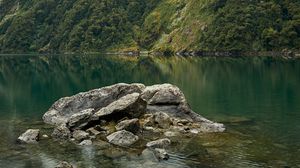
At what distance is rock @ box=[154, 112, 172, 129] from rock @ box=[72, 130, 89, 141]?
34.8 feet

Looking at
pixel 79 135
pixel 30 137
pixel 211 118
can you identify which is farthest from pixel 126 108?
pixel 211 118

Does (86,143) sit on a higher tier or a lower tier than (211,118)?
higher

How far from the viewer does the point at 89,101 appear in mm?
73000

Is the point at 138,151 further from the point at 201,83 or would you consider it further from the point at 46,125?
the point at 201,83

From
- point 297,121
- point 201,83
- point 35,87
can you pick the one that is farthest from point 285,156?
point 35,87

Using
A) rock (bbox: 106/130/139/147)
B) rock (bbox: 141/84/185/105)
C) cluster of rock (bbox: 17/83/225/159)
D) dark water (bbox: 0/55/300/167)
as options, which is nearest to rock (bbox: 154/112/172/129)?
cluster of rock (bbox: 17/83/225/159)

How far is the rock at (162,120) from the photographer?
2495 inches

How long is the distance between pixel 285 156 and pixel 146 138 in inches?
710

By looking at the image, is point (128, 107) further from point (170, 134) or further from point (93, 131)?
point (170, 134)

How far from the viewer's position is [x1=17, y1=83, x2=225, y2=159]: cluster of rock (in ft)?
192

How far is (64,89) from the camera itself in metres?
119

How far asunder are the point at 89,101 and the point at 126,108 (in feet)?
33.5

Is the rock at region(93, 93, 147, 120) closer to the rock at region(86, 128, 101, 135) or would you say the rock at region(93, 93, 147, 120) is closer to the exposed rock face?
the exposed rock face

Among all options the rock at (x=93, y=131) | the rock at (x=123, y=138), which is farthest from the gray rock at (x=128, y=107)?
the rock at (x=123, y=138)
